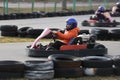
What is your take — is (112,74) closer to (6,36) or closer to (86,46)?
(86,46)

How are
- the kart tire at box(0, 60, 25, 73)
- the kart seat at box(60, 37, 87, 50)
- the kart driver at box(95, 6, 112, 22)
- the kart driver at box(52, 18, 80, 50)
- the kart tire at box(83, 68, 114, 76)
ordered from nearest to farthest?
the kart tire at box(0, 60, 25, 73) → the kart tire at box(83, 68, 114, 76) → the kart seat at box(60, 37, 87, 50) → the kart driver at box(52, 18, 80, 50) → the kart driver at box(95, 6, 112, 22)

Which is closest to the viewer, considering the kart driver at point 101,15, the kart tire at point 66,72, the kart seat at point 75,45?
the kart tire at point 66,72

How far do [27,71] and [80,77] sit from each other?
102 centimetres

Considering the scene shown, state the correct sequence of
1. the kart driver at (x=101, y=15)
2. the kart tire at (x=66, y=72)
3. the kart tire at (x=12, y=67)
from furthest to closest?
the kart driver at (x=101, y=15) < the kart tire at (x=66, y=72) < the kart tire at (x=12, y=67)

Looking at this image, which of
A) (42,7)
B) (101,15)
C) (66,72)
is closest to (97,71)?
(66,72)

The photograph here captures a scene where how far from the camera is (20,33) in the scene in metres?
14.7

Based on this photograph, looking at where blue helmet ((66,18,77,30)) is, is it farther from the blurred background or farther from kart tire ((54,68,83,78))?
the blurred background

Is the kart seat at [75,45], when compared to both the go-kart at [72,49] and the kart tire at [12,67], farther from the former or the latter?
the kart tire at [12,67]

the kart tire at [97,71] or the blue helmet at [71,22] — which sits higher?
the blue helmet at [71,22]

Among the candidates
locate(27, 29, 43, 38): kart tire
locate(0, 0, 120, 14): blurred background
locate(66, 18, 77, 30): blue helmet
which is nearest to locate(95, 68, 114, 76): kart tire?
locate(66, 18, 77, 30): blue helmet

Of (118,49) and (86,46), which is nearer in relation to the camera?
(86,46)

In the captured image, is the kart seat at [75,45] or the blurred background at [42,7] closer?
the kart seat at [75,45]

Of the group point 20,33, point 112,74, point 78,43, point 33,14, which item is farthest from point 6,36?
point 33,14

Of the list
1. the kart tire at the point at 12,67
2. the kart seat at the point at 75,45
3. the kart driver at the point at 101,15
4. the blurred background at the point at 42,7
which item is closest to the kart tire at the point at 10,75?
the kart tire at the point at 12,67
